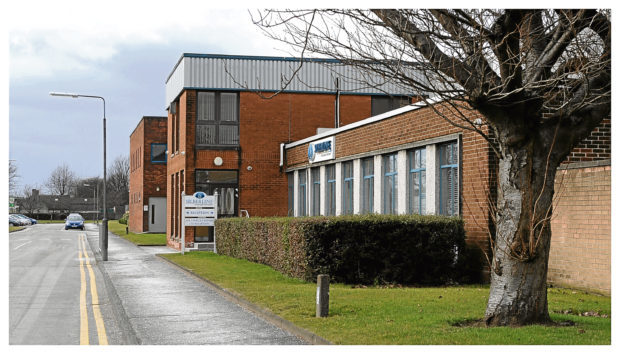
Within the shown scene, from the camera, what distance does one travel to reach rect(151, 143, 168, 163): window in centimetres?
6325

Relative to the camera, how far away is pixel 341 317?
11469mm

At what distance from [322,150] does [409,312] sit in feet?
56.5

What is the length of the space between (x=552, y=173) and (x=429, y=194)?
9.83 meters

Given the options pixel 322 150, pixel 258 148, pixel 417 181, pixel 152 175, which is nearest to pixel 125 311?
pixel 417 181

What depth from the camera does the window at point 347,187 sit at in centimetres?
2666

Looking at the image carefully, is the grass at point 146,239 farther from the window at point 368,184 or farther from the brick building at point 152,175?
the window at point 368,184

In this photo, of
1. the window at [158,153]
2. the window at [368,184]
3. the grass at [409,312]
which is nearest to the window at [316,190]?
the window at [368,184]

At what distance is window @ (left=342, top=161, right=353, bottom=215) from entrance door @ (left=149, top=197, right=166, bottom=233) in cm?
3799

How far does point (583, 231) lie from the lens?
14.9 m

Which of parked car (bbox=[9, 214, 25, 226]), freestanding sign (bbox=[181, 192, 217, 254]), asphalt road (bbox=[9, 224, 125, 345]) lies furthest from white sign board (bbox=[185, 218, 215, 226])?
parked car (bbox=[9, 214, 25, 226])

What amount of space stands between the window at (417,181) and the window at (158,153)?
44.1m

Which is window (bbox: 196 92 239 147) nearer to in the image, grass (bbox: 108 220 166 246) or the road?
grass (bbox: 108 220 166 246)

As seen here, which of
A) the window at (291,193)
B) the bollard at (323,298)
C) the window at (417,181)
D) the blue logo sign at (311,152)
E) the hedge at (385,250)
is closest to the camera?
the bollard at (323,298)

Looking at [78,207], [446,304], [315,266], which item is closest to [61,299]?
[315,266]
